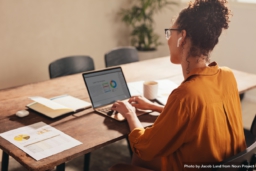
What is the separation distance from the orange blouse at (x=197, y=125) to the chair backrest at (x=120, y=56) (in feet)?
5.74

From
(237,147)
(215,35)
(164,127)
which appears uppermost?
(215,35)

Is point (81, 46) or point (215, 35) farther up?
point (215, 35)

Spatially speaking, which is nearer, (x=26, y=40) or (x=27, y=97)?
(x=27, y=97)

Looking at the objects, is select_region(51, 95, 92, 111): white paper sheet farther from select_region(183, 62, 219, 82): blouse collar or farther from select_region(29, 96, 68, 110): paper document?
select_region(183, 62, 219, 82): blouse collar

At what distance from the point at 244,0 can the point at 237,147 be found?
310 centimetres

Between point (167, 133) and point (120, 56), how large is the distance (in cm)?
196

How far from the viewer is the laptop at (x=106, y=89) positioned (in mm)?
A: 1946

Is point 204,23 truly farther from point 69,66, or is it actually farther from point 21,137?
point 69,66

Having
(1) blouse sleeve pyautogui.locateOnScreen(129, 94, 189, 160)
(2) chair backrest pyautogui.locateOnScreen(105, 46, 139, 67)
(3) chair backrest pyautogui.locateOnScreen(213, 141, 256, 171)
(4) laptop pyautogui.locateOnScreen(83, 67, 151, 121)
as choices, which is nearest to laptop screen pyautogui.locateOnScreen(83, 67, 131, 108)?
(4) laptop pyautogui.locateOnScreen(83, 67, 151, 121)

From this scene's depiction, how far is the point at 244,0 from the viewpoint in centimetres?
418

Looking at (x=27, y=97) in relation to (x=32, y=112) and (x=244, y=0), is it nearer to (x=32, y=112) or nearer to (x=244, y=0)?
(x=32, y=112)

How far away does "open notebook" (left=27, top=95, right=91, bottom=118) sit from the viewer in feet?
6.18

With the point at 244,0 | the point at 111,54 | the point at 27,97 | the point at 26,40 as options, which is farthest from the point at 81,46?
the point at 27,97

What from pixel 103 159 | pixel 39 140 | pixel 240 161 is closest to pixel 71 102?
pixel 39 140
